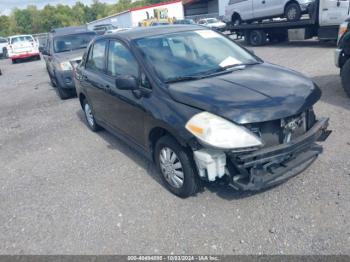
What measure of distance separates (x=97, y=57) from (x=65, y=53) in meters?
4.73

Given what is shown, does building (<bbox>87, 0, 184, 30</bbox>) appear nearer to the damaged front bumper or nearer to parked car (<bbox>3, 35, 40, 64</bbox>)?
parked car (<bbox>3, 35, 40, 64</bbox>)

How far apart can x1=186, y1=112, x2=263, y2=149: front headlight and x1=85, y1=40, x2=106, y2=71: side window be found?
2.39 m

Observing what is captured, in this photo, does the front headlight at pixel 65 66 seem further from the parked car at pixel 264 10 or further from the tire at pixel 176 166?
the parked car at pixel 264 10

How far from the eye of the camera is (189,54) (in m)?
3.78

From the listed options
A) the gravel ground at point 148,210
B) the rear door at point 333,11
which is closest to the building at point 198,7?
the rear door at point 333,11

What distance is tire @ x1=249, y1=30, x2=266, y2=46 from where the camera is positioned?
48.7 ft

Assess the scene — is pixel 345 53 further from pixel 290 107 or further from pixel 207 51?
pixel 290 107

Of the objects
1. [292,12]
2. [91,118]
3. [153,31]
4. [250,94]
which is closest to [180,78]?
[250,94]

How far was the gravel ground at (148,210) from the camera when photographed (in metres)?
2.77

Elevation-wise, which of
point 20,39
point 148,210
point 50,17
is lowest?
point 148,210

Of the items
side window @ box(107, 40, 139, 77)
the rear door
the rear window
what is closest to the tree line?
the rear window

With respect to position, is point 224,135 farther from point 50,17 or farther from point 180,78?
point 50,17

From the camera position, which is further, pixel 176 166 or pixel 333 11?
pixel 333 11

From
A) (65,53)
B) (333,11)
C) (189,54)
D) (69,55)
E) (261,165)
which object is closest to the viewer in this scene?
(261,165)
